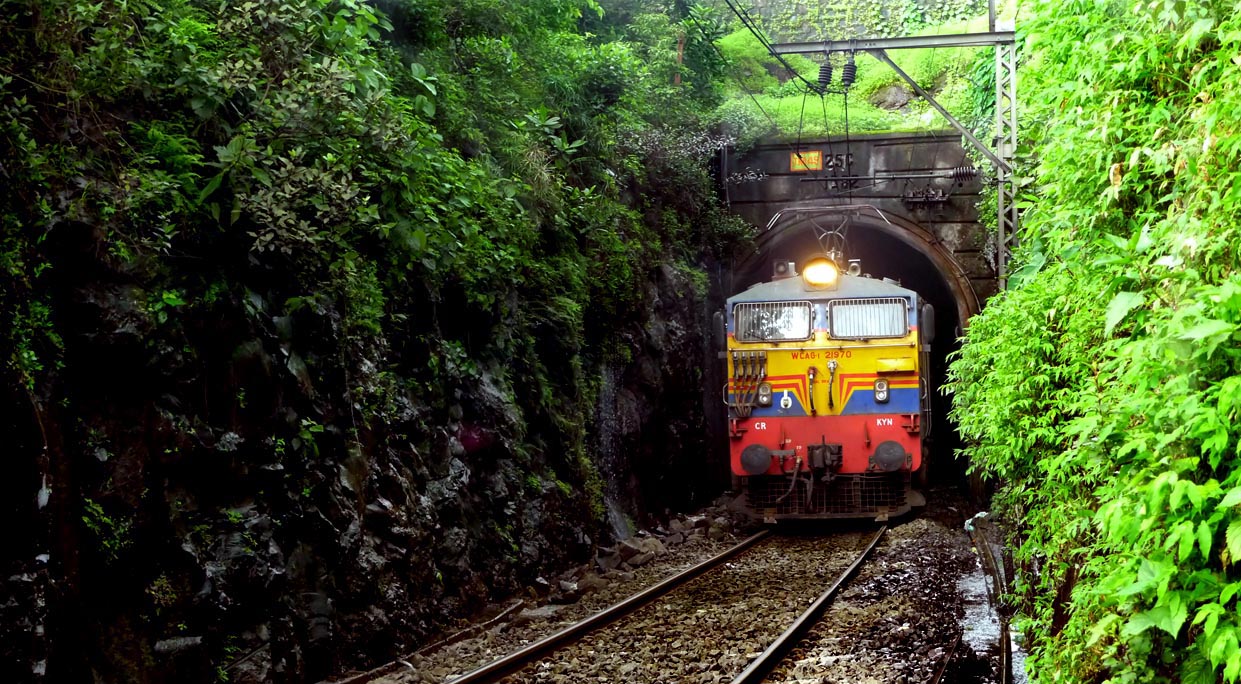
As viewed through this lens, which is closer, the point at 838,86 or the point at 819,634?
the point at 819,634

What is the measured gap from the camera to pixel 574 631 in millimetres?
7680

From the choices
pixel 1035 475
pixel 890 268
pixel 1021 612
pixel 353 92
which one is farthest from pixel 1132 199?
pixel 890 268

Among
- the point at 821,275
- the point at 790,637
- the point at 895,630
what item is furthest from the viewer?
the point at 821,275

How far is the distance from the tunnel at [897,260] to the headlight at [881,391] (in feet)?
8.62

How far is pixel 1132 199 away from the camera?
194 inches

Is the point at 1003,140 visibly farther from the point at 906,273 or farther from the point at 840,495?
the point at 906,273

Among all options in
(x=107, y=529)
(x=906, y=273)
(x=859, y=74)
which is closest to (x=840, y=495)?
(x=107, y=529)

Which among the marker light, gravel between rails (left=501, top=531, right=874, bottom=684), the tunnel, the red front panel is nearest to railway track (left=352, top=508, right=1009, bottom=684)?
gravel between rails (left=501, top=531, right=874, bottom=684)

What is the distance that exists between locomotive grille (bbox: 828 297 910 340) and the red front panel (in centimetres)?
107

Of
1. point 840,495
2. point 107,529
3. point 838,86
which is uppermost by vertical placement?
point 838,86

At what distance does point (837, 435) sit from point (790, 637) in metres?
5.55

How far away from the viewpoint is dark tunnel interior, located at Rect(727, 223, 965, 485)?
65.7 ft

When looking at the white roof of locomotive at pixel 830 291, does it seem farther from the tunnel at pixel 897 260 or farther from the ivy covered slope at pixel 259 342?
the ivy covered slope at pixel 259 342

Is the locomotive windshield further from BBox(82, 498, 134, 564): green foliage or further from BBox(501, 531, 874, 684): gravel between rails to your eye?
BBox(82, 498, 134, 564): green foliage
